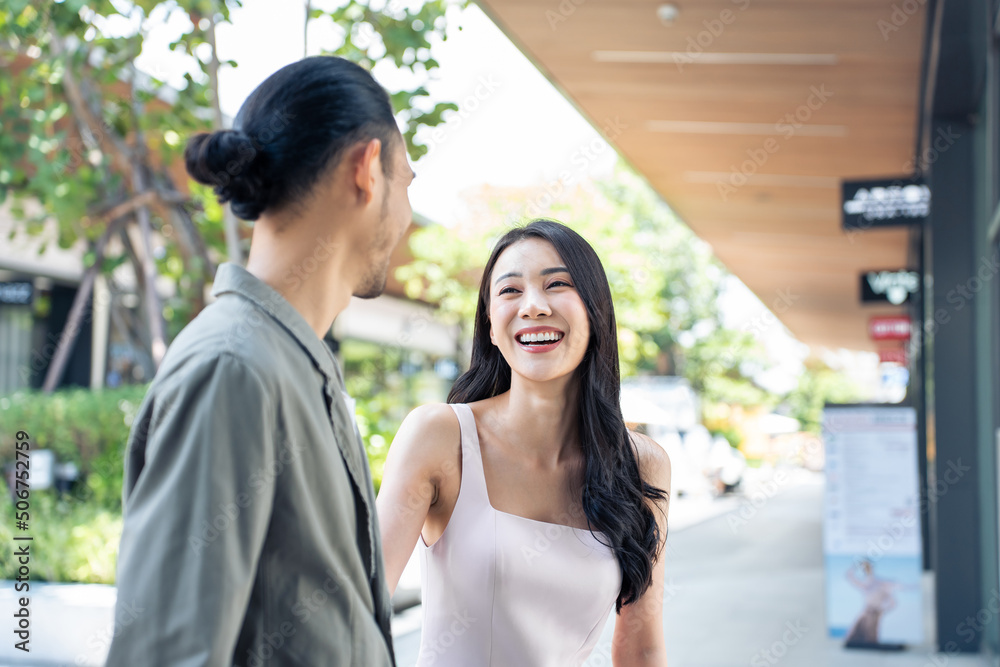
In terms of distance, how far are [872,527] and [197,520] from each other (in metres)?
6.28

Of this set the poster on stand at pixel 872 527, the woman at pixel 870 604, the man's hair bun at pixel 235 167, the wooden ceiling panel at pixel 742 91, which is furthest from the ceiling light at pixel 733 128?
the man's hair bun at pixel 235 167

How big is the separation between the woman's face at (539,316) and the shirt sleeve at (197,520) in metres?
1.20

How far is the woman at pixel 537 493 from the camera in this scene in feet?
6.84

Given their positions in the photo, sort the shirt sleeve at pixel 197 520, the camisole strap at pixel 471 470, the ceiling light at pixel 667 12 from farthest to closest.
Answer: the ceiling light at pixel 667 12
the camisole strap at pixel 471 470
the shirt sleeve at pixel 197 520

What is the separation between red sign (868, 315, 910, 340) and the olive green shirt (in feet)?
48.3

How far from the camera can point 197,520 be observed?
98 centimetres

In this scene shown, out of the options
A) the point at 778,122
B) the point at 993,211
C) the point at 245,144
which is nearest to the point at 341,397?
the point at 245,144

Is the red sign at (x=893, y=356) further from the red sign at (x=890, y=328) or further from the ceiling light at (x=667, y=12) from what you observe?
the ceiling light at (x=667, y=12)

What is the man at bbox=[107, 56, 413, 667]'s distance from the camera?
98cm

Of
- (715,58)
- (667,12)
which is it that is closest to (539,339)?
(667,12)

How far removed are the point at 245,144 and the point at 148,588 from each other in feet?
1.90

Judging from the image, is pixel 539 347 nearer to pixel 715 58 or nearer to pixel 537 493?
pixel 537 493

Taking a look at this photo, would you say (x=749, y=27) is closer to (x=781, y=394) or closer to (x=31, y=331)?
(x=31, y=331)

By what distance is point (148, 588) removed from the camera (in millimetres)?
971
